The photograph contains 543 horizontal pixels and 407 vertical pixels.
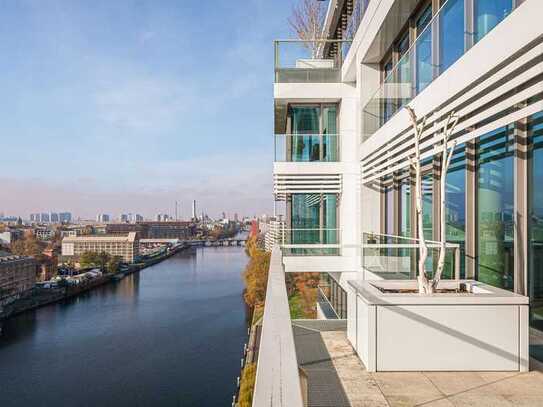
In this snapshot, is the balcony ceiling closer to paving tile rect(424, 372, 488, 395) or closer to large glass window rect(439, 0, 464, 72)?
large glass window rect(439, 0, 464, 72)

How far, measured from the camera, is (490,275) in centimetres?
457

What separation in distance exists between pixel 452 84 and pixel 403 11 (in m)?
2.88

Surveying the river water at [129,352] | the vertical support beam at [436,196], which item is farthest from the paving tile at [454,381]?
the river water at [129,352]

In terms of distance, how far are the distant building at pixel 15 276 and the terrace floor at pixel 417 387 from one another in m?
63.1

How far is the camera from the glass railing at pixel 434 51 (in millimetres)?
4375

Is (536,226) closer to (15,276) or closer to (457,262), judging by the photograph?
(457,262)

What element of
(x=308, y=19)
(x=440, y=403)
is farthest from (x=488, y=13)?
(x=308, y=19)

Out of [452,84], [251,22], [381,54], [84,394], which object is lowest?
[84,394]

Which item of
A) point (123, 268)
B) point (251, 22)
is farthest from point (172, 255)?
point (251, 22)

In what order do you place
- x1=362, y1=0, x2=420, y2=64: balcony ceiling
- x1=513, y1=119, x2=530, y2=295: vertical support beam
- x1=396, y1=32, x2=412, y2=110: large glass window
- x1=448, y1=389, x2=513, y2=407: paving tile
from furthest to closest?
x1=362, y1=0, x2=420, y2=64: balcony ceiling
x1=396, y1=32, x2=412, y2=110: large glass window
x1=513, y1=119, x2=530, y2=295: vertical support beam
x1=448, y1=389, x2=513, y2=407: paving tile

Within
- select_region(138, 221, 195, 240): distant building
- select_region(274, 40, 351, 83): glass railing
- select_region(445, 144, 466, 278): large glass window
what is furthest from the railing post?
select_region(138, 221, 195, 240): distant building

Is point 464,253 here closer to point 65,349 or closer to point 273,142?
point 273,142

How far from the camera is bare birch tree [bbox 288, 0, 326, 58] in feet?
53.9

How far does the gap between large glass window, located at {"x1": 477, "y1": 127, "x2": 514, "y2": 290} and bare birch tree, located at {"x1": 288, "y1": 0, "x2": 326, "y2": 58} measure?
41.1 feet
